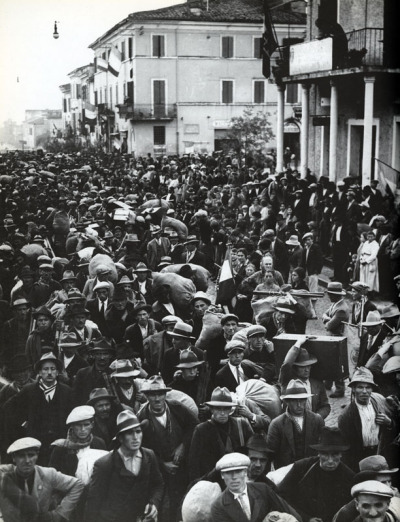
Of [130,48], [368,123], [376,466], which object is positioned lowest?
[376,466]

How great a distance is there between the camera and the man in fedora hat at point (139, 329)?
9.41 metres

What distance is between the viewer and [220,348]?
29.2ft

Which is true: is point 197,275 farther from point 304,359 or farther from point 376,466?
point 376,466

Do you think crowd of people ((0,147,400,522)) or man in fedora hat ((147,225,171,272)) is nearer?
crowd of people ((0,147,400,522))

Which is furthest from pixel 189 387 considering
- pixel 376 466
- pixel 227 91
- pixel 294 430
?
pixel 227 91

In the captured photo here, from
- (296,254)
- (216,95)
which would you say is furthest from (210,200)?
(216,95)

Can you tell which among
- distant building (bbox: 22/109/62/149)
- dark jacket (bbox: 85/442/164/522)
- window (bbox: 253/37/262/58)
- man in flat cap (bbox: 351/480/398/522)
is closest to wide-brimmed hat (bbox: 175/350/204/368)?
dark jacket (bbox: 85/442/164/522)

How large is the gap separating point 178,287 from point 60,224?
5.46 metres

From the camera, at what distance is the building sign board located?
23.4 m

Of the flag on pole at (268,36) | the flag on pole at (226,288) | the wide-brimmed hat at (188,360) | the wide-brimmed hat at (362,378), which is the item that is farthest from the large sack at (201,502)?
the flag on pole at (268,36)

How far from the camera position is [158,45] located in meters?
46.8

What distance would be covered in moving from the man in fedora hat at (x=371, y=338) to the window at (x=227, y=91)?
138 feet

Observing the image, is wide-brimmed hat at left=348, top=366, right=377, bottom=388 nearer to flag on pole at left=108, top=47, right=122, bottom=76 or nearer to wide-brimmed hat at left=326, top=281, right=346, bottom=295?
wide-brimmed hat at left=326, top=281, right=346, bottom=295

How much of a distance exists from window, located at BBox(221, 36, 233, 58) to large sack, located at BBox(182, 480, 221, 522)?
44.3m
